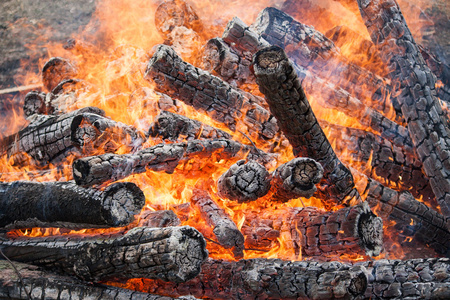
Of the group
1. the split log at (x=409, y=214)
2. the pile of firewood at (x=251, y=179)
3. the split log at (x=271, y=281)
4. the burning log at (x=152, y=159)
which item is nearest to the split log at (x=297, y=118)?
the pile of firewood at (x=251, y=179)

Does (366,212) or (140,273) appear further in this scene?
(366,212)

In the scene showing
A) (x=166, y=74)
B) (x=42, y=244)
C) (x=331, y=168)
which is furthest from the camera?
(x=166, y=74)

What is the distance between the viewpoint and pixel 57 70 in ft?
15.9

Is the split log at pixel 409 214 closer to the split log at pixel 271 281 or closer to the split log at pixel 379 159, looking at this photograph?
the split log at pixel 379 159

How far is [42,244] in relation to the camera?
2.55 meters

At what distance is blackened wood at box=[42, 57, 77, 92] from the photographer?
480 cm

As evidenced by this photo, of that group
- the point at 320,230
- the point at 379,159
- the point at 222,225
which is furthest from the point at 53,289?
the point at 379,159

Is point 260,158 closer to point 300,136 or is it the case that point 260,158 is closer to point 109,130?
point 300,136

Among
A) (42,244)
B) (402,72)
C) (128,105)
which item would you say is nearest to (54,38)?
(128,105)

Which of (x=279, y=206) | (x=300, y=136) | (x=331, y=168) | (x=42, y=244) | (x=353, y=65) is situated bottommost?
(x=42, y=244)

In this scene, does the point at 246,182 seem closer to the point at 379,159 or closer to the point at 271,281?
the point at 271,281

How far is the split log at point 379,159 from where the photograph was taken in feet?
11.9

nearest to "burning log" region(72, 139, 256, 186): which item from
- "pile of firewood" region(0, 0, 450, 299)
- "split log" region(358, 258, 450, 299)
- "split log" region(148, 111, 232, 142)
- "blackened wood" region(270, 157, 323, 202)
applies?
"pile of firewood" region(0, 0, 450, 299)

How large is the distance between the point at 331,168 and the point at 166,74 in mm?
1588
